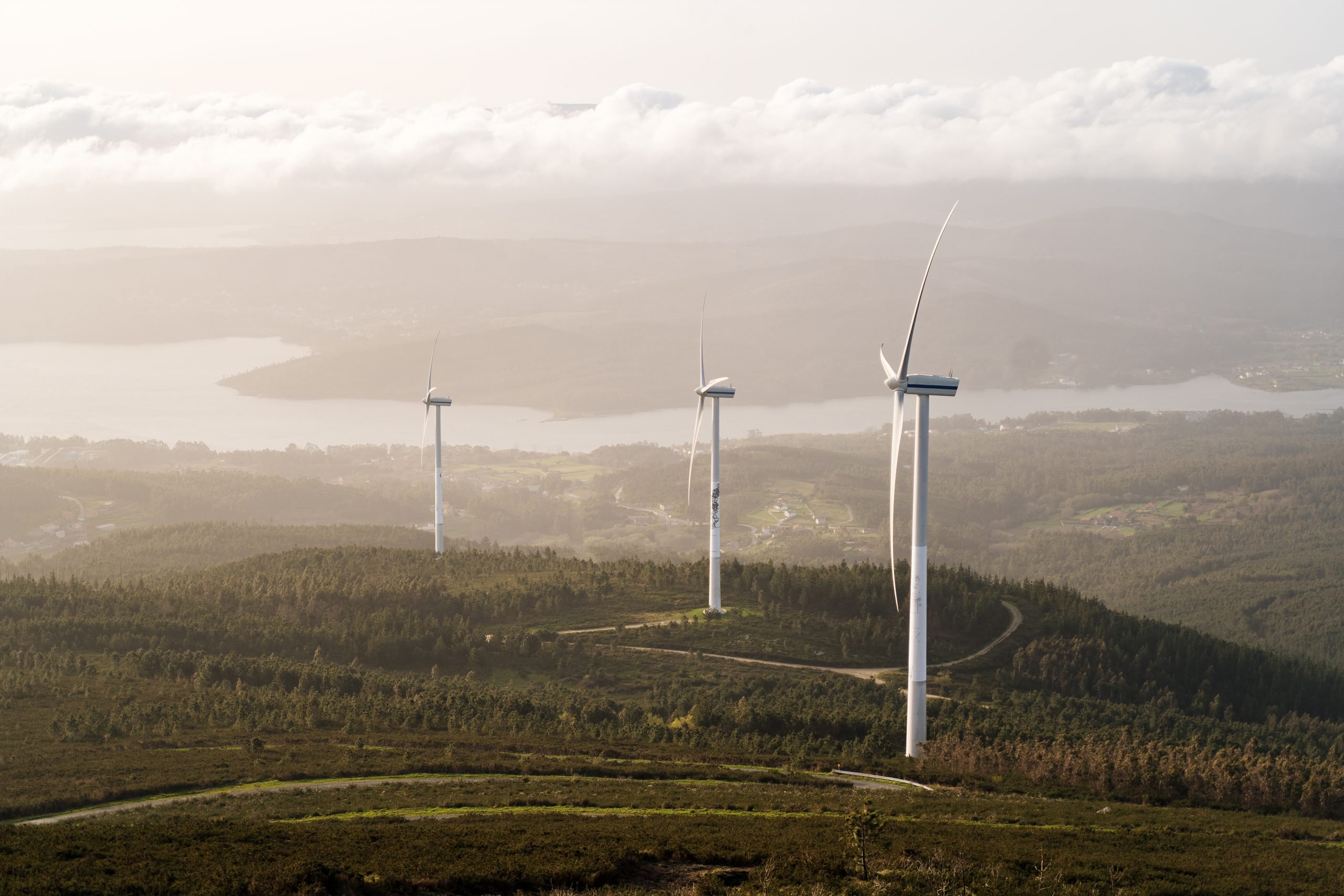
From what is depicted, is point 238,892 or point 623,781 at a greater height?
point 238,892

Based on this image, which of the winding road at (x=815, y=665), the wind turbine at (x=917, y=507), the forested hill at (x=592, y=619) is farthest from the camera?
the forested hill at (x=592, y=619)

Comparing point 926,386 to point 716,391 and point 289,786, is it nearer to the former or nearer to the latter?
point 289,786

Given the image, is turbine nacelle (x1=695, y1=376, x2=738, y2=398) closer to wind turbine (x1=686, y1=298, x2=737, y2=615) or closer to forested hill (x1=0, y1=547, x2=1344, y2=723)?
wind turbine (x1=686, y1=298, x2=737, y2=615)

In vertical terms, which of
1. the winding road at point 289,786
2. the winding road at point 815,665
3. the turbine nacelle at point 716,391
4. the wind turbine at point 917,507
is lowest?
the winding road at point 815,665

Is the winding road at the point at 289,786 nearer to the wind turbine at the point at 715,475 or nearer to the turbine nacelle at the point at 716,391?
the wind turbine at the point at 715,475

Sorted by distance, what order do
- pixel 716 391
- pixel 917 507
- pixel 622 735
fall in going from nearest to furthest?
pixel 917 507
pixel 622 735
pixel 716 391

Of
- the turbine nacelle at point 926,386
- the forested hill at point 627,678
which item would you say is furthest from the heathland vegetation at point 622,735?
the turbine nacelle at point 926,386

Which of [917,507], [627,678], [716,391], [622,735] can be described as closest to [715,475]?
[716,391]

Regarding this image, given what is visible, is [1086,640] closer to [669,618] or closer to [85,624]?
[669,618]

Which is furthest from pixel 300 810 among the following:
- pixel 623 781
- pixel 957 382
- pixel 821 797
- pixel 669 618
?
pixel 669 618

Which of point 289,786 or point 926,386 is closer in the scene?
point 289,786

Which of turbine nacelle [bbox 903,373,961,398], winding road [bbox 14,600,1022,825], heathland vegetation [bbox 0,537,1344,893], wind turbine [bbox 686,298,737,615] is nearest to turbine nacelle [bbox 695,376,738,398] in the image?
wind turbine [bbox 686,298,737,615]
